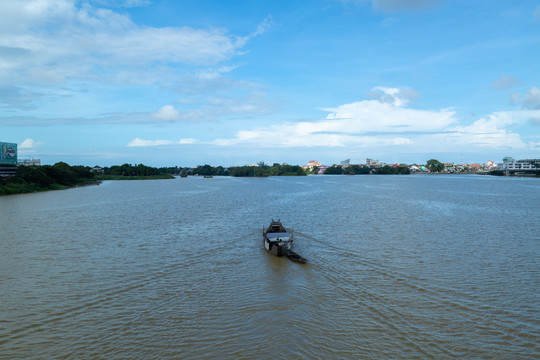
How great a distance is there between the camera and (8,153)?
7812 cm

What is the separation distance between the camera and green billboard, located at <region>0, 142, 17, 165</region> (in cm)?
7556

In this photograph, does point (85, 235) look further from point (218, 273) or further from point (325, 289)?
point (325, 289)

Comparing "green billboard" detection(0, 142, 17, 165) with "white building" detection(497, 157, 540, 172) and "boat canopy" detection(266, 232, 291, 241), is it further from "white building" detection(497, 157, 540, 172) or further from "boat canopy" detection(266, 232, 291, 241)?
"white building" detection(497, 157, 540, 172)

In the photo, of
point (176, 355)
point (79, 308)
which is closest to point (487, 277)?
point (176, 355)

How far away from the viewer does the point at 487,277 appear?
48.2ft

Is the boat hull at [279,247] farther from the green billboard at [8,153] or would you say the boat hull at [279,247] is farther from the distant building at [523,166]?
the distant building at [523,166]

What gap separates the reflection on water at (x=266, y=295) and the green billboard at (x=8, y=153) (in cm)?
6603

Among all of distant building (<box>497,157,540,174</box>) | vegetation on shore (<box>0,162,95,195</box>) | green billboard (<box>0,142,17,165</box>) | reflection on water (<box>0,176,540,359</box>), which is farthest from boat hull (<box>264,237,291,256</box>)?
distant building (<box>497,157,540,174</box>)

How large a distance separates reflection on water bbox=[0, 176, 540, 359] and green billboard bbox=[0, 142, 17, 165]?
6603 cm

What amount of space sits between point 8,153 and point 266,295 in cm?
9066

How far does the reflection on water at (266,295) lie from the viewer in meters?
9.25

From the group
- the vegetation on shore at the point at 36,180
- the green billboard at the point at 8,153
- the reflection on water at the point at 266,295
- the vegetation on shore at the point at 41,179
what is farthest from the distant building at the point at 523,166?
the green billboard at the point at 8,153

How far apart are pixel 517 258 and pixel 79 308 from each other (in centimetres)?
2106

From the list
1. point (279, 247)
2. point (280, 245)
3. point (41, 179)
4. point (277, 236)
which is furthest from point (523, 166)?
point (41, 179)
